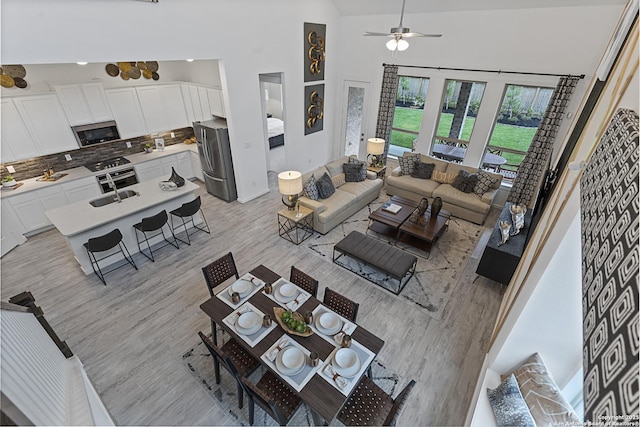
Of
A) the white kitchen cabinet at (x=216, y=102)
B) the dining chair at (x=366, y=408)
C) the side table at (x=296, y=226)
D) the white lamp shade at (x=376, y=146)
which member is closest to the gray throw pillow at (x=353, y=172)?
the white lamp shade at (x=376, y=146)

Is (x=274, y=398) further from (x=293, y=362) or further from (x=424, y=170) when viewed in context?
(x=424, y=170)

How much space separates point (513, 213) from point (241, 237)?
4579 millimetres

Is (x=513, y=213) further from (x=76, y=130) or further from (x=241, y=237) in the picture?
(x=76, y=130)

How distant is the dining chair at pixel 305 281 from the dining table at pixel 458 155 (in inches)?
196

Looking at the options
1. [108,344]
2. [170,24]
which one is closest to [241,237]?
[108,344]

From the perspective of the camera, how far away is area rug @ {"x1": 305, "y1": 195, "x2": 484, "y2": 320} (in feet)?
14.0

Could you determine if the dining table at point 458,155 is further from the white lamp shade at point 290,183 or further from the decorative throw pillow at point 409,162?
the white lamp shade at point 290,183

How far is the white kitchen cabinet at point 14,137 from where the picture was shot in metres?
4.72

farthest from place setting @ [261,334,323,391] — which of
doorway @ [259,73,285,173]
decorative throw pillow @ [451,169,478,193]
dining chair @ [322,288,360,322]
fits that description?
doorway @ [259,73,285,173]

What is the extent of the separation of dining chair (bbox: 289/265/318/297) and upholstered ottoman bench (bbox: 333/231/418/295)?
1.21 m

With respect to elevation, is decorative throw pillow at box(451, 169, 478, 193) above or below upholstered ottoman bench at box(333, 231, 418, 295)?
above

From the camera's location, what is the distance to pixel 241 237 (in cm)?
542

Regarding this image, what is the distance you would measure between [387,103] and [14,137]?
7292 mm

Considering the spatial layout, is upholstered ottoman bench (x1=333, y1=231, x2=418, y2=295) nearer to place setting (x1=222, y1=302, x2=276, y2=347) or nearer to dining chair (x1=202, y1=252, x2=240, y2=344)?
dining chair (x1=202, y1=252, x2=240, y2=344)
